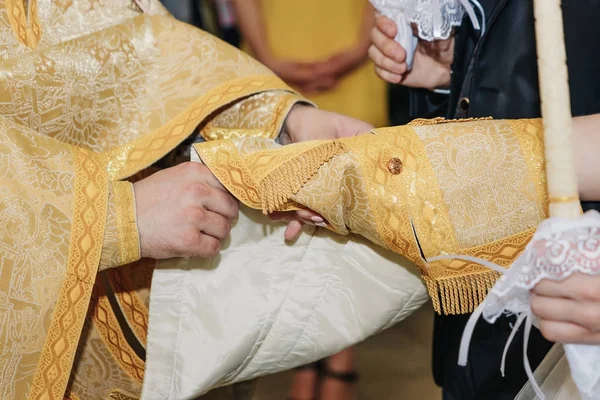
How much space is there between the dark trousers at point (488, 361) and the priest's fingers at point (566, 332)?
0.30 metres

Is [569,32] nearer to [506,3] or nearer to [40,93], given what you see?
[506,3]

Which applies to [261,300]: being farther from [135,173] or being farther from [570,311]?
[570,311]

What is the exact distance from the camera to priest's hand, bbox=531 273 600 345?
707 mm

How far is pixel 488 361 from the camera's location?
3.66 ft

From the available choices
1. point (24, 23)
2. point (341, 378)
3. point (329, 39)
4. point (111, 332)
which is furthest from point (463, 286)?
point (329, 39)

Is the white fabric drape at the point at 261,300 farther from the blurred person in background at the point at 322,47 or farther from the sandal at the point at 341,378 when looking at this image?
the blurred person in background at the point at 322,47

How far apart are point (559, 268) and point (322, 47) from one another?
2003 millimetres

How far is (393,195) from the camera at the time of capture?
0.89 metres

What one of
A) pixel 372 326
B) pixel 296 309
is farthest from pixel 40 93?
pixel 372 326

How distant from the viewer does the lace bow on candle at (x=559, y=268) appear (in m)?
0.68

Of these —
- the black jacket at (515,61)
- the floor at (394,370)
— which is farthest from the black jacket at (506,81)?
the floor at (394,370)

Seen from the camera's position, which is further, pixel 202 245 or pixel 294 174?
pixel 202 245

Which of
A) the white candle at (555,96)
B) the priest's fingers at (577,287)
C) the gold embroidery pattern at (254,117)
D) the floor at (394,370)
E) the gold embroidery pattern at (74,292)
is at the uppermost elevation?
the white candle at (555,96)

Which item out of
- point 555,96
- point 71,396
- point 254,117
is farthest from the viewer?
point 254,117
